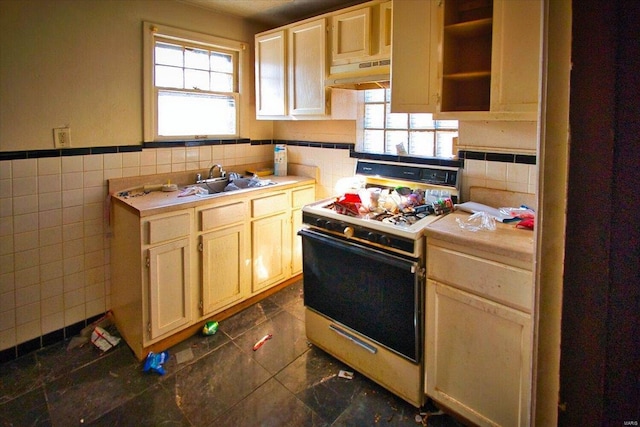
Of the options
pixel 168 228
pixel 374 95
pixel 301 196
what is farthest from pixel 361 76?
pixel 168 228

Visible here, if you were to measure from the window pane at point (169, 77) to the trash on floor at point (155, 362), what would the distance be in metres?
1.83

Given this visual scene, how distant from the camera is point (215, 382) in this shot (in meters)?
2.02

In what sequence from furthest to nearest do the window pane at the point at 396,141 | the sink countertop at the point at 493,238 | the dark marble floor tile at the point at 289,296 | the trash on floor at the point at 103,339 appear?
the dark marble floor tile at the point at 289,296 < the window pane at the point at 396,141 < the trash on floor at the point at 103,339 < the sink countertop at the point at 493,238

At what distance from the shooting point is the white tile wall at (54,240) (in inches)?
83.4

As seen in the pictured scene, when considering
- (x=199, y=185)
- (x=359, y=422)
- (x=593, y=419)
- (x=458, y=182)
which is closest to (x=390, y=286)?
(x=359, y=422)

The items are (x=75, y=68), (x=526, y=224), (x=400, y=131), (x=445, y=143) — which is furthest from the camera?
(x=400, y=131)

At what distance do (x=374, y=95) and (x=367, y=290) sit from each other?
59.5 inches

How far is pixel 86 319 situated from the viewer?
247 cm

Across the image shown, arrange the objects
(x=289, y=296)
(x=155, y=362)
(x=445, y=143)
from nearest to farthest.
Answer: (x=155, y=362)
(x=445, y=143)
(x=289, y=296)

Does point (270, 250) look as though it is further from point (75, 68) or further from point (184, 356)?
point (75, 68)

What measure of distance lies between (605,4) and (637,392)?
584 mm

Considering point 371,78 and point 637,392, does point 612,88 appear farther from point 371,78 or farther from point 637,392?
point 371,78

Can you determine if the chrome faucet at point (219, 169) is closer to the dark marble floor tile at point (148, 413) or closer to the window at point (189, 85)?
the window at point (189, 85)

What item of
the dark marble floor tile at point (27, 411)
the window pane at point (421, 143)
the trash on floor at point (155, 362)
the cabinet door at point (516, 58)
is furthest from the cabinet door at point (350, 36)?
the dark marble floor tile at point (27, 411)
